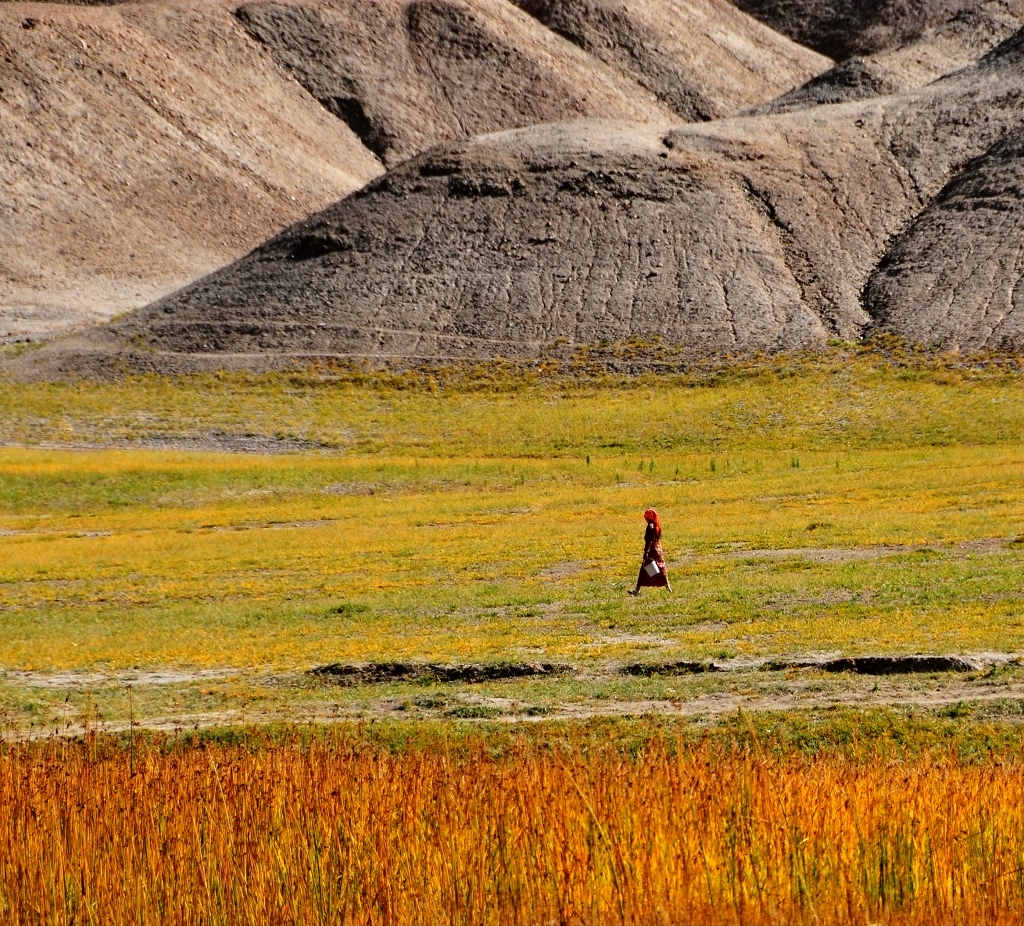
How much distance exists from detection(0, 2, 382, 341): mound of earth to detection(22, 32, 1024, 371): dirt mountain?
96.8ft

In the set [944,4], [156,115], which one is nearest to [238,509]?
[156,115]

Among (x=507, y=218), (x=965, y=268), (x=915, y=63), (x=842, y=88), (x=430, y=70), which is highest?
(x=430, y=70)

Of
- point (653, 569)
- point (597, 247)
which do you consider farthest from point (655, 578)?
point (597, 247)

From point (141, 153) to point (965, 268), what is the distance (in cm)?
9212

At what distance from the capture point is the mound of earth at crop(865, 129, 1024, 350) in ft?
285

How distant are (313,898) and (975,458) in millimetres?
47825

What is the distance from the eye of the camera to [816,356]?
84938 millimetres

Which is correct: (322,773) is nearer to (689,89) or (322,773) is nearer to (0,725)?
(0,725)

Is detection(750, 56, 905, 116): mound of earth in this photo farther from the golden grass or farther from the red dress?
the red dress

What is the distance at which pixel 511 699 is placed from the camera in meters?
17.5

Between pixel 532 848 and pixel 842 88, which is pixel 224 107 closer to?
pixel 842 88

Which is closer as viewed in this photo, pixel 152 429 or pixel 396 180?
pixel 152 429

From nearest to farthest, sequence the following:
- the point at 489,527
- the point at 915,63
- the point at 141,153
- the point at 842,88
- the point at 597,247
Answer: the point at 489,527
the point at 597,247
the point at 842,88
the point at 915,63
the point at 141,153

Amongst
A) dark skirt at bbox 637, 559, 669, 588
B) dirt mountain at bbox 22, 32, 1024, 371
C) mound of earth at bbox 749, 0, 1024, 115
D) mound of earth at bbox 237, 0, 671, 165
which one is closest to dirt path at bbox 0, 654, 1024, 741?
dark skirt at bbox 637, 559, 669, 588
